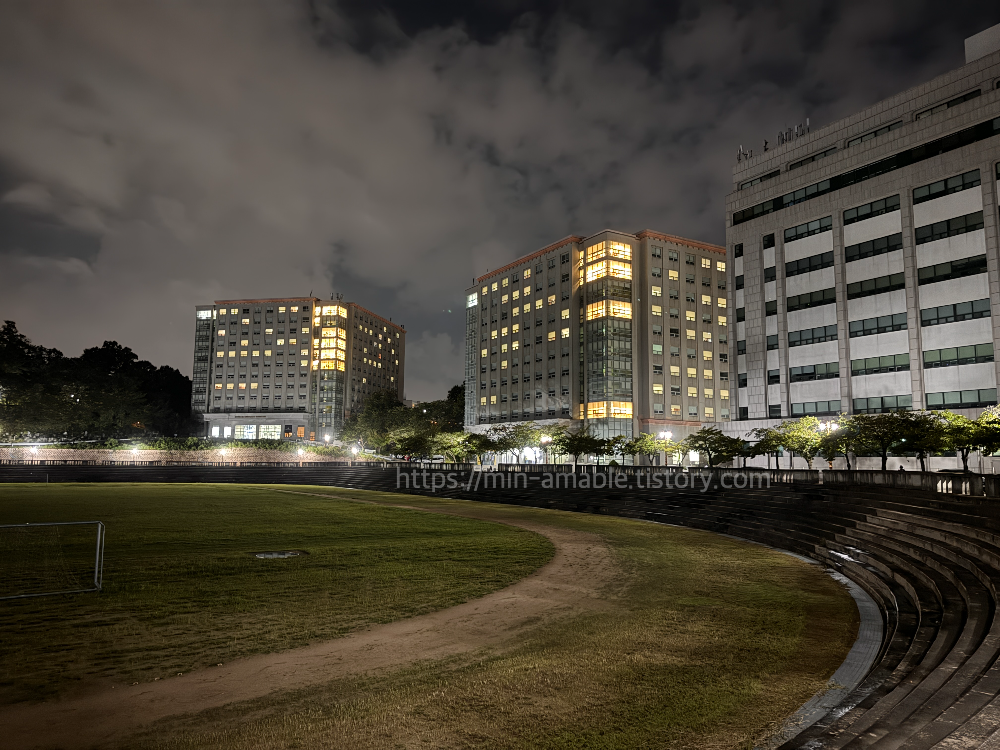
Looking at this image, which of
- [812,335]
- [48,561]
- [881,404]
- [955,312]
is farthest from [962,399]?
[48,561]

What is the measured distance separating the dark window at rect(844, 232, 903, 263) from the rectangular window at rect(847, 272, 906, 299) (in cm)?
265

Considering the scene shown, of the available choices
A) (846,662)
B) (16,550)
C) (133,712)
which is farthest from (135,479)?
(846,662)

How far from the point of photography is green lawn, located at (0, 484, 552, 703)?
972 centimetres

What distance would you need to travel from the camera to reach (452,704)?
794cm

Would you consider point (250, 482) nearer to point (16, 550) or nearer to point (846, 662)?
point (16, 550)

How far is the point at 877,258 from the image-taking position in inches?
2442

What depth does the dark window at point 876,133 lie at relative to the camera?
209 feet

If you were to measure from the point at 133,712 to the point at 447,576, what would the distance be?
9405 mm

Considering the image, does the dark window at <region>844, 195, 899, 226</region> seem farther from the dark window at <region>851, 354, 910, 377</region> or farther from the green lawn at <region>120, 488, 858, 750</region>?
the green lawn at <region>120, 488, 858, 750</region>

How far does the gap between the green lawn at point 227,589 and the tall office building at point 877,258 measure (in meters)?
50.9

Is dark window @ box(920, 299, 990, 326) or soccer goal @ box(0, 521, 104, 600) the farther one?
dark window @ box(920, 299, 990, 326)

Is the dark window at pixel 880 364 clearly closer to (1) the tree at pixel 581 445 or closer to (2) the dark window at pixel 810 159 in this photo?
(2) the dark window at pixel 810 159

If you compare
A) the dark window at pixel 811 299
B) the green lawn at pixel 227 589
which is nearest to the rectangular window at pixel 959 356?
the dark window at pixel 811 299

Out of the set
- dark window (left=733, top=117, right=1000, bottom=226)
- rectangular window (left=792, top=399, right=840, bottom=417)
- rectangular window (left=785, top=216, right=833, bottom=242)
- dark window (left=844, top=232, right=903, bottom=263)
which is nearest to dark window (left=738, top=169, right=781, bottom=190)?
dark window (left=733, top=117, right=1000, bottom=226)
